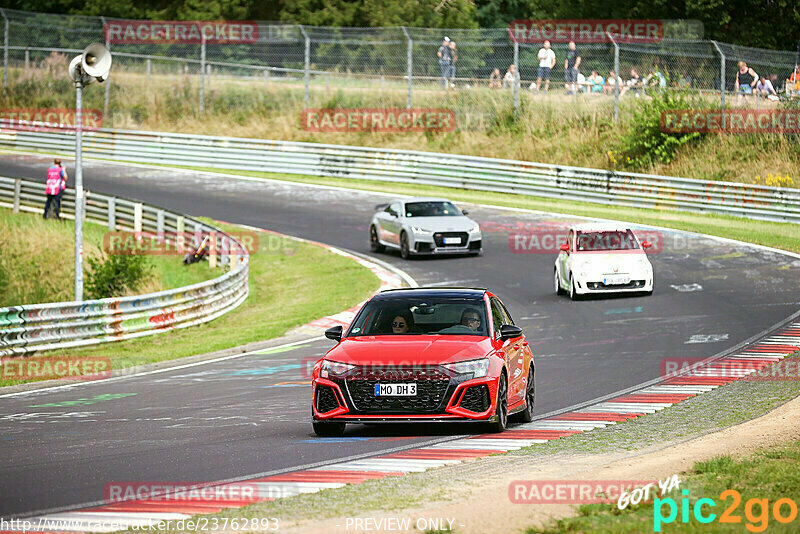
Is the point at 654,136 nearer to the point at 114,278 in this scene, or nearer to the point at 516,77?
the point at 516,77

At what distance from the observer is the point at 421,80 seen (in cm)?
4241

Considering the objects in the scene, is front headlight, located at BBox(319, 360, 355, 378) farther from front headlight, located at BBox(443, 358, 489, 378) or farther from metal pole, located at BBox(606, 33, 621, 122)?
metal pole, located at BBox(606, 33, 621, 122)

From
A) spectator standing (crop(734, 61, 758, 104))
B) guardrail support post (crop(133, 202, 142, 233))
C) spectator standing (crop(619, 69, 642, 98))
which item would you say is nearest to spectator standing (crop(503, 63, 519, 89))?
spectator standing (crop(619, 69, 642, 98))

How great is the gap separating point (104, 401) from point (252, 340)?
6381mm

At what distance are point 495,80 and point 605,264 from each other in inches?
807

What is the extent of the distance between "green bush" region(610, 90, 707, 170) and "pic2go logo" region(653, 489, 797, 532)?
32988 millimetres

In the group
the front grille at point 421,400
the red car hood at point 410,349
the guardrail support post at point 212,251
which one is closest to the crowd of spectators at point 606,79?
the guardrail support post at point 212,251

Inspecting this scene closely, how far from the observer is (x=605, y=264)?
22609 millimetres

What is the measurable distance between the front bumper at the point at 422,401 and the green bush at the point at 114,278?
1554 centimetres

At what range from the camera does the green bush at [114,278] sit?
25.2 metres

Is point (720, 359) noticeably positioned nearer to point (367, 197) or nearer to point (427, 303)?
point (427, 303)

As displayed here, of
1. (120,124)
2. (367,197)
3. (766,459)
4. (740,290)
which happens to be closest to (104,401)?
(766,459)

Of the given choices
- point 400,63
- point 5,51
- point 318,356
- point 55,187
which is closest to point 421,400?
point 318,356

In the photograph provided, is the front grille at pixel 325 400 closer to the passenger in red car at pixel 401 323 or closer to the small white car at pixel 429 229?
the passenger in red car at pixel 401 323
